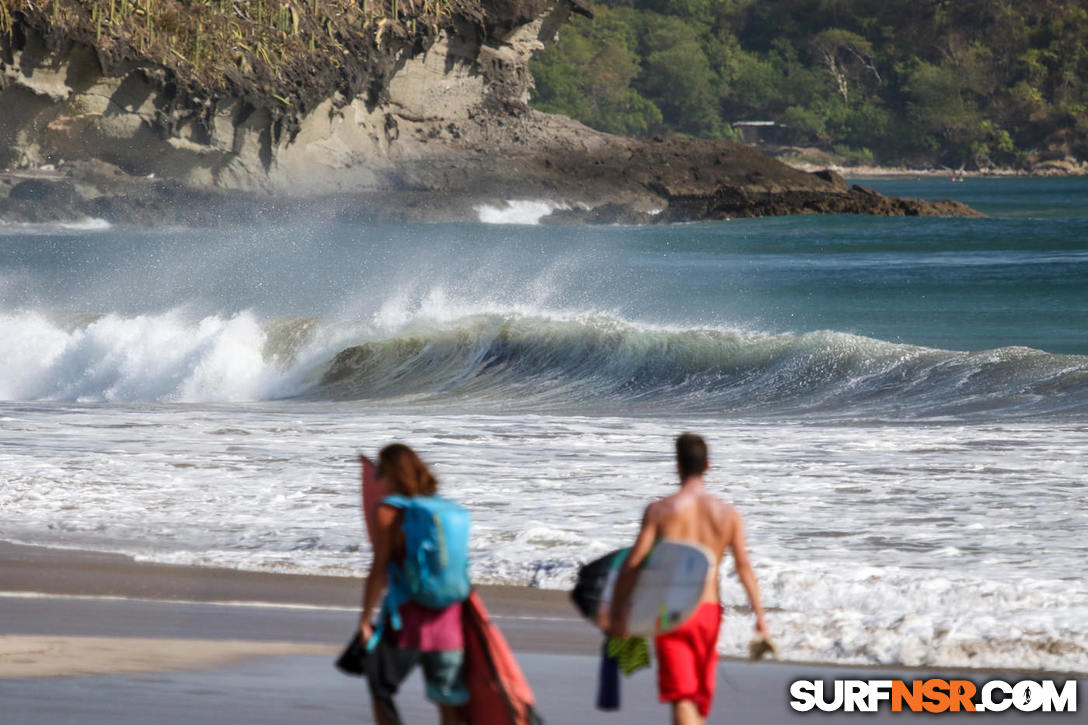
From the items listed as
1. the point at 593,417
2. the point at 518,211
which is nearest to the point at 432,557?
the point at 593,417

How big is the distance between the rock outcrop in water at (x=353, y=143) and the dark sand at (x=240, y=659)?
35117 millimetres

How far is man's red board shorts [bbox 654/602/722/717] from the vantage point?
12.9ft

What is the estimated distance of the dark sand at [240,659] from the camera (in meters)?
4.83

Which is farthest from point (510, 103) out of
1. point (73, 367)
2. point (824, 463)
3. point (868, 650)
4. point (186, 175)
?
point (868, 650)

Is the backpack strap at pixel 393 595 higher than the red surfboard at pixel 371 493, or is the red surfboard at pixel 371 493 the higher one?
the red surfboard at pixel 371 493

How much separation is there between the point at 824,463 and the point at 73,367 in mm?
11368

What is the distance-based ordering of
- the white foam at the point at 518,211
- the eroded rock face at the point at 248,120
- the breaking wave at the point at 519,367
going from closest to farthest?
the breaking wave at the point at 519,367 < the eroded rock face at the point at 248,120 < the white foam at the point at 518,211

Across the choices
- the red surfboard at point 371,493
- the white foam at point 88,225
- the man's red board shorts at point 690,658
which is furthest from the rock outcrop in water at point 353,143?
the man's red board shorts at point 690,658

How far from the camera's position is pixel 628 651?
397cm

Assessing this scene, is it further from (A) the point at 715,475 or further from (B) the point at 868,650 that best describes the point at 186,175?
(B) the point at 868,650

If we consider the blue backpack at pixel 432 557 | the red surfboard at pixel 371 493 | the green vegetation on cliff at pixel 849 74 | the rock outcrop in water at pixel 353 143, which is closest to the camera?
the blue backpack at pixel 432 557

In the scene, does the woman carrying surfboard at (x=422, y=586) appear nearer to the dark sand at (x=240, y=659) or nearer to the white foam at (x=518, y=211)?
the dark sand at (x=240, y=659)

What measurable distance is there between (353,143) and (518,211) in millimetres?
5715

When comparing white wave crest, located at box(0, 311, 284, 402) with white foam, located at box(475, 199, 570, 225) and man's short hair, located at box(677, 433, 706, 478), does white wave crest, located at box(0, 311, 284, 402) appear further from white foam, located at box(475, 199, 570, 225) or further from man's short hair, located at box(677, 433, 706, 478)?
white foam, located at box(475, 199, 570, 225)
